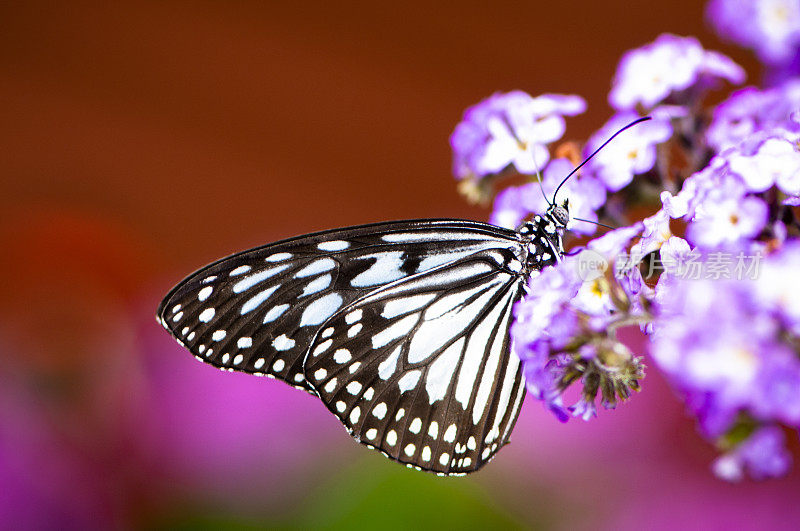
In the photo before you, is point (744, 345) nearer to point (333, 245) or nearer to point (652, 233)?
point (652, 233)

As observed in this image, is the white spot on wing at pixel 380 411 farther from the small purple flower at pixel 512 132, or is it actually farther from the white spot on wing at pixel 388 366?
the small purple flower at pixel 512 132

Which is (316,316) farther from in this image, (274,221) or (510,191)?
(274,221)

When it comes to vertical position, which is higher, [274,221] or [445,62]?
[445,62]

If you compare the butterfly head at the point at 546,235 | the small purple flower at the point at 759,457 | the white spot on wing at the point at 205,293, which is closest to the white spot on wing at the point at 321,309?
the white spot on wing at the point at 205,293

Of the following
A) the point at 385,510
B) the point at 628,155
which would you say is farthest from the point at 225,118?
the point at 628,155

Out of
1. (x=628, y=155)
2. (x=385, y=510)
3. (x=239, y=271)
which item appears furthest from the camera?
(x=385, y=510)

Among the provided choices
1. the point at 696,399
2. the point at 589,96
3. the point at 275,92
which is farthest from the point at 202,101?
the point at 696,399
